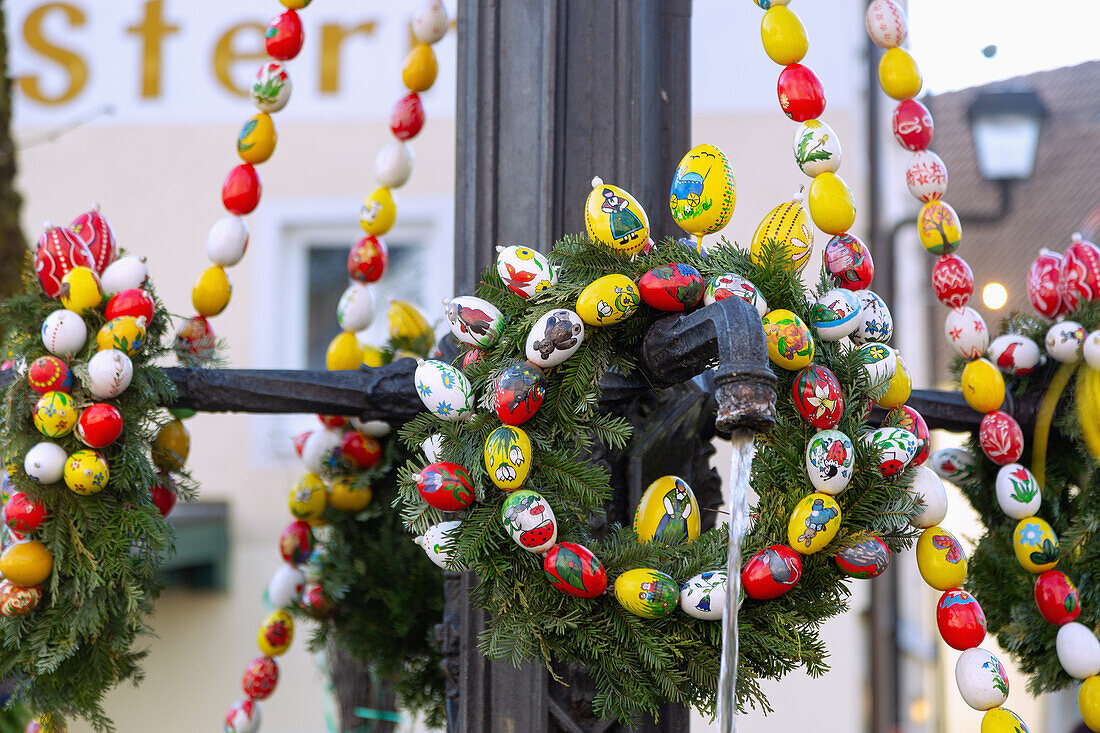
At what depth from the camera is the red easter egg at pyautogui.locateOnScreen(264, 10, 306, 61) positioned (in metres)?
1.59

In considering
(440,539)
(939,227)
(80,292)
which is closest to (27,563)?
(80,292)

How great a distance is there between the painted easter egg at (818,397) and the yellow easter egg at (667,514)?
0.18 m

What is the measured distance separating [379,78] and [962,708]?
3789 millimetres

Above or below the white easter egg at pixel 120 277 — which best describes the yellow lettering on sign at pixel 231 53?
above

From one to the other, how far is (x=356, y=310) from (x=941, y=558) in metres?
0.87

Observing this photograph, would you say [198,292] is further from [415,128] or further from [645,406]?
[645,406]

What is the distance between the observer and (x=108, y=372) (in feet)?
4.36

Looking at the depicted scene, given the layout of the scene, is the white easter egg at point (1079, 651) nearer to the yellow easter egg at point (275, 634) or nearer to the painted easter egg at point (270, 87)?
the yellow easter egg at point (275, 634)

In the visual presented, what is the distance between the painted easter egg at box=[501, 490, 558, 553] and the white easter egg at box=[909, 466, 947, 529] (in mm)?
369

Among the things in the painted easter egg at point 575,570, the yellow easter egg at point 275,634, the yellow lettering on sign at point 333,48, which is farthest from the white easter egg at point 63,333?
the yellow lettering on sign at point 333,48

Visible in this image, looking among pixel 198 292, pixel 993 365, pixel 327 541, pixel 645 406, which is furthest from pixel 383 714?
pixel 993 365

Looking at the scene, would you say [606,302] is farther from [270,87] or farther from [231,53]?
[231,53]

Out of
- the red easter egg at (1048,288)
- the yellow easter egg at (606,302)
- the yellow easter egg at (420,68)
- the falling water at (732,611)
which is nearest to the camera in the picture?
the falling water at (732,611)

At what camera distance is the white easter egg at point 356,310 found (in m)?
1.72
